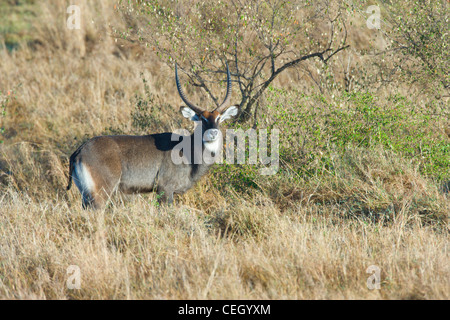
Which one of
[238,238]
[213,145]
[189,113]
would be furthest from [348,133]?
[238,238]

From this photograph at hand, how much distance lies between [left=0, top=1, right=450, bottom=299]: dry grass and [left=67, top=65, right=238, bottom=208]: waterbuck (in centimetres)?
25

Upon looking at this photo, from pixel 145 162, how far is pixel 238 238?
187cm

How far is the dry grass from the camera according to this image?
403 cm

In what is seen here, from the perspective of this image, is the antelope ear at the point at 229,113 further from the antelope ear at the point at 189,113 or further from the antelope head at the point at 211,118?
the antelope ear at the point at 189,113

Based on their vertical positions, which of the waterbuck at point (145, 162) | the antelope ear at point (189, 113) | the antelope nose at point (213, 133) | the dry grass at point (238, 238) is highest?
the antelope ear at point (189, 113)

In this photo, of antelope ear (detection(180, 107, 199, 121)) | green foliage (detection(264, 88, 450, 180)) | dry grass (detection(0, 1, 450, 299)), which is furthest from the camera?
antelope ear (detection(180, 107, 199, 121))

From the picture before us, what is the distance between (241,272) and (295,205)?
6.32ft

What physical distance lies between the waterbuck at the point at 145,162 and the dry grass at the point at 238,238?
0.25 m

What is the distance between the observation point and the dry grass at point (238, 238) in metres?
4.03

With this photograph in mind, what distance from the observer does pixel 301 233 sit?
471 cm

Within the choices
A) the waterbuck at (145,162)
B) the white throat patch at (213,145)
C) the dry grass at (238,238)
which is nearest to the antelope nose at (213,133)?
the waterbuck at (145,162)

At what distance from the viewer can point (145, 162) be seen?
6383 mm

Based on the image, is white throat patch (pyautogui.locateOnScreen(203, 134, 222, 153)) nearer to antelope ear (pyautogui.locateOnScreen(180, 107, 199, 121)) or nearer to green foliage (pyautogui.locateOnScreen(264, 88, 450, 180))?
antelope ear (pyautogui.locateOnScreen(180, 107, 199, 121))

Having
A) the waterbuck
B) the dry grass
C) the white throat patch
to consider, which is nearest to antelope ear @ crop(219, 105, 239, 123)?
the waterbuck
